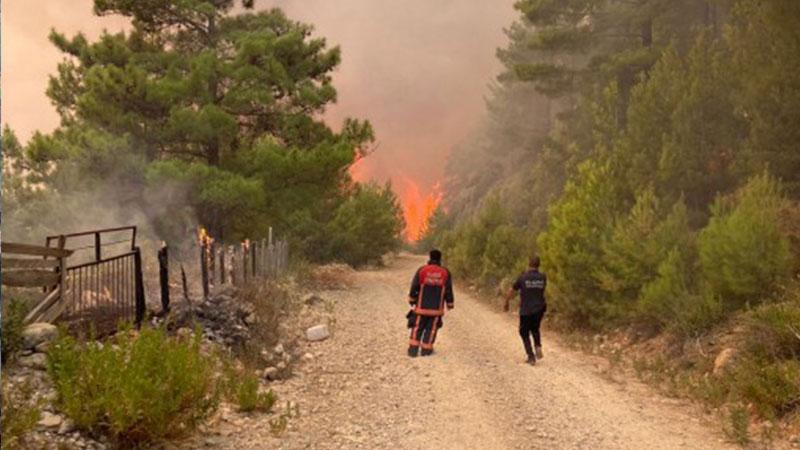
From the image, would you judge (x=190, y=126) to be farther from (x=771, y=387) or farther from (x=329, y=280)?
(x=771, y=387)

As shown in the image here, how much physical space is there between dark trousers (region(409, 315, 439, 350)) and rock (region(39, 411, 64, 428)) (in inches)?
266

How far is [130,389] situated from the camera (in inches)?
233

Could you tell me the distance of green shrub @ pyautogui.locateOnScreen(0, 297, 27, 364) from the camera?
7.44m

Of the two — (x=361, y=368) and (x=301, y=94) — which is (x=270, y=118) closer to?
(x=301, y=94)

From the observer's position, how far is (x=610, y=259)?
46.0ft

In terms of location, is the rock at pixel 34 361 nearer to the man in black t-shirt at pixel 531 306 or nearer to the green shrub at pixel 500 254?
the man in black t-shirt at pixel 531 306

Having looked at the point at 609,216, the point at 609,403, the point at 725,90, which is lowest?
the point at 609,403

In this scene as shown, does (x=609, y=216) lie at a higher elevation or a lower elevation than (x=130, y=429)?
higher

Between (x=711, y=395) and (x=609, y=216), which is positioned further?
(x=609, y=216)

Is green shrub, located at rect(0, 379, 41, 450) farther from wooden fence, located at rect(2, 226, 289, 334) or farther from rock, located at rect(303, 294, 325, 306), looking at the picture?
rock, located at rect(303, 294, 325, 306)

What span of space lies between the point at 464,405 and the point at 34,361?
18.4 feet

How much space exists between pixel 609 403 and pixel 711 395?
1.52 m


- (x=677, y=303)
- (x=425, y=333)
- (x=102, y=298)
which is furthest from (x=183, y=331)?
(x=677, y=303)

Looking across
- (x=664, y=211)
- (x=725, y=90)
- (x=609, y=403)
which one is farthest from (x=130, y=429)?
(x=725, y=90)
